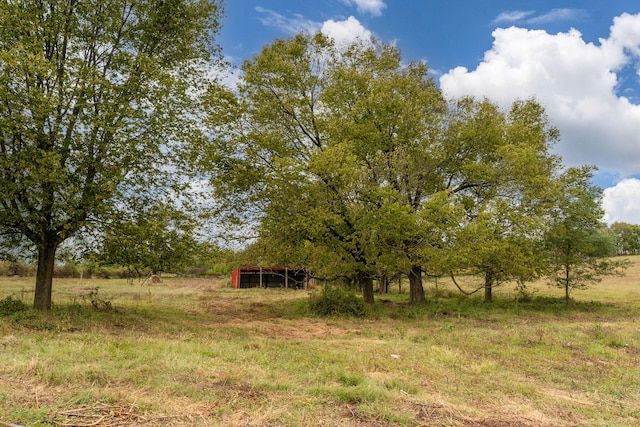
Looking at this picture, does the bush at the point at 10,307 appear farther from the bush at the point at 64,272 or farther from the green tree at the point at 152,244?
the bush at the point at 64,272

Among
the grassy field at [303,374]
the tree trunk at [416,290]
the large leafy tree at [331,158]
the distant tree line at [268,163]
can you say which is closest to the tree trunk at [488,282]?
the distant tree line at [268,163]

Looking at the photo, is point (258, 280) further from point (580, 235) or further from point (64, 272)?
point (580, 235)

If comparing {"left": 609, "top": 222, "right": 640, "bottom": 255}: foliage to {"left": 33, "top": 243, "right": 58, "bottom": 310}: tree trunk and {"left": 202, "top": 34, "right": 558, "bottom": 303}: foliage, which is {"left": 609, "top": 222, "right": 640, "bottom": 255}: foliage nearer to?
{"left": 202, "top": 34, "right": 558, "bottom": 303}: foliage

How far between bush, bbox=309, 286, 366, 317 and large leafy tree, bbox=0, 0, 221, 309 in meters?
8.53

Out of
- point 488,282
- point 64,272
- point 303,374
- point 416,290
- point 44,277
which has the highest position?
point 44,277

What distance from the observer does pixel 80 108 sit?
12.0 meters

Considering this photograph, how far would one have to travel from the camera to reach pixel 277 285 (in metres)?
42.8

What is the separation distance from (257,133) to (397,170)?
6.41m

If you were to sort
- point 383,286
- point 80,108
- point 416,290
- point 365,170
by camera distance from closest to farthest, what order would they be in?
point 80,108 → point 365,170 → point 416,290 → point 383,286

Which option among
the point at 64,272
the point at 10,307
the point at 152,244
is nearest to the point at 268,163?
the point at 152,244

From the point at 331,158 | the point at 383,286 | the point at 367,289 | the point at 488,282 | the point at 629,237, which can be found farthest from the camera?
the point at 629,237

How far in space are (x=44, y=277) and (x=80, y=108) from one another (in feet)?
18.5

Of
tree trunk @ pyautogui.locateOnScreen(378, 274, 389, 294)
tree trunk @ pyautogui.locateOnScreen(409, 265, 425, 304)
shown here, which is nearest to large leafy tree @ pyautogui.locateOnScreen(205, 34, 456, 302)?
tree trunk @ pyautogui.locateOnScreen(409, 265, 425, 304)

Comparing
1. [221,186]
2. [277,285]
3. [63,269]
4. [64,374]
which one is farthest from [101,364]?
[63,269]
